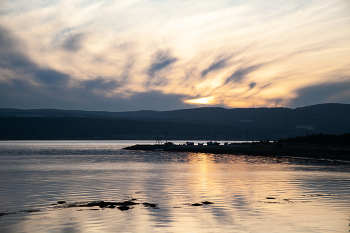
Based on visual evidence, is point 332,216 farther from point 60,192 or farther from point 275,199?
point 60,192

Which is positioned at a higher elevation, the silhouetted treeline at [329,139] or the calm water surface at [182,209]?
the silhouetted treeline at [329,139]

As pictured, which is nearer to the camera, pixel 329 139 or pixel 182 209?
pixel 182 209

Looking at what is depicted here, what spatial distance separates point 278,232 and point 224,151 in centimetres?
10848

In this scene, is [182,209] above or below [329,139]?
below

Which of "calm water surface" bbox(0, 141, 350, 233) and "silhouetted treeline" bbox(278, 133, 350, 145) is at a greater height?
"silhouetted treeline" bbox(278, 133, 350, 145)

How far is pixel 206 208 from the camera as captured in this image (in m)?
24.3

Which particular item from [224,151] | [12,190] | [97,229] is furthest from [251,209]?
[224,151]

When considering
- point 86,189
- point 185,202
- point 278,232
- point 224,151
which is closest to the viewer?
point 278,232

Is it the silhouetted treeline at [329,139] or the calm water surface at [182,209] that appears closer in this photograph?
the calm water surface at [182,209]

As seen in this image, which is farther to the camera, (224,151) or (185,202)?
(224,151)

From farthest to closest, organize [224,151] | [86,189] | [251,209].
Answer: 1. [224,151]
2. [86,189]
3. [251,209]

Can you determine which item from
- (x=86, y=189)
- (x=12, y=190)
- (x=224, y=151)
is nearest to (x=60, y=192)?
(x=86, y=189)

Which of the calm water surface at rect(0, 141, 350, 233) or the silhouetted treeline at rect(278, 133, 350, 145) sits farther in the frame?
the silhouetted treeline at rect(278, 133, 350, 145)

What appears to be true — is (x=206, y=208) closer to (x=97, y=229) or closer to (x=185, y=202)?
(x=185, y=202)
